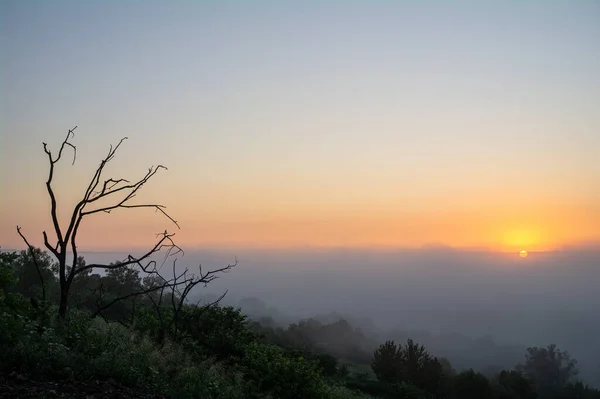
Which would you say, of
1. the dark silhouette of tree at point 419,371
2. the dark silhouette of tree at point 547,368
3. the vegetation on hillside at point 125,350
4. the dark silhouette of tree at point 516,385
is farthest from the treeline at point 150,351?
the dark silhouette of tree at point 547,368

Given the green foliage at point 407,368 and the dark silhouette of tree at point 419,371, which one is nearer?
the green foliage at point 407,368

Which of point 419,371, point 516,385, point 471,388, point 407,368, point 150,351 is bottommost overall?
point 516,385

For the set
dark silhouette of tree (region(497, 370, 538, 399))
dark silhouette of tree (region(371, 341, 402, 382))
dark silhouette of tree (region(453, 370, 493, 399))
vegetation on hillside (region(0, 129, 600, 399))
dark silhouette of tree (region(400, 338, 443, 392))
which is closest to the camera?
vegetation on hillside (region(0, 129, 600, 399))

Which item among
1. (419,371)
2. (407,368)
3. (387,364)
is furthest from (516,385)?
(387,364)

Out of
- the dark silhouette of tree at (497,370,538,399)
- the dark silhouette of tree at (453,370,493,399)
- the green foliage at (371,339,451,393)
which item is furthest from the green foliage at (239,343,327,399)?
the dark silhouette of tree at (497,370,538,399)

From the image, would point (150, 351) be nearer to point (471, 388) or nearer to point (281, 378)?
point (281, 378)

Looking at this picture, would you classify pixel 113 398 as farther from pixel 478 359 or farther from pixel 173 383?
pixel 478 359

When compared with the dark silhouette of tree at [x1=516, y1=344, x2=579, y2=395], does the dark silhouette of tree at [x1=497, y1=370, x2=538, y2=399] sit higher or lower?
higher

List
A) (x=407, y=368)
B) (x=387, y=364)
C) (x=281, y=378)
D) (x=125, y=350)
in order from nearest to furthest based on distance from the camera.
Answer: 1. (x=125, y=350)
2. (x=281, y=378)
3. (x=387, y=364)
4. (x=407, y=368)

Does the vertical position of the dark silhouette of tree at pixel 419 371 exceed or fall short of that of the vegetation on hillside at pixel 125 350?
it falls short

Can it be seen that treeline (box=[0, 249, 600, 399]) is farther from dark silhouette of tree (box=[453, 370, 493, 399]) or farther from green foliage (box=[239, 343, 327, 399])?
dark silhouette of tree (box=[453, 370, 493, 399])

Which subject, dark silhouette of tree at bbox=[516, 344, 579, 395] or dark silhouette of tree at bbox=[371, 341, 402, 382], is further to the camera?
dark silhouette of tree at bbox=[516, 344, 579, 395]

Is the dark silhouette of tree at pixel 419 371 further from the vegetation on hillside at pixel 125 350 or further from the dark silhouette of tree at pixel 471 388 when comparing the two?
the vegetation on hillside at pixel 125 350

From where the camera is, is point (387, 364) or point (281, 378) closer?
point (281, 378)
